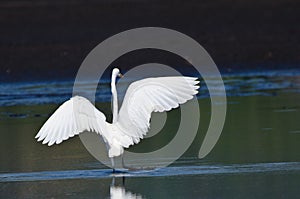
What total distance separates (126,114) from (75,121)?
0.48 metres

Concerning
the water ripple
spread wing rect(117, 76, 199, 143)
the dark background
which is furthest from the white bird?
the dark background

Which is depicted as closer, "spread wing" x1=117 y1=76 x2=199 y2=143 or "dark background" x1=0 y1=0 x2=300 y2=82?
"spread wing" x1=117 y1=76 x2=199 y2=143

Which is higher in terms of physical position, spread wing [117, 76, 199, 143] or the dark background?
the dark background

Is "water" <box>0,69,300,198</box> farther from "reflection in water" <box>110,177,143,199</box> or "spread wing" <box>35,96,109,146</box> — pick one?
"spread wing" <box>35,96,109,146</box>

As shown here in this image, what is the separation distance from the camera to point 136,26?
20.7 metres

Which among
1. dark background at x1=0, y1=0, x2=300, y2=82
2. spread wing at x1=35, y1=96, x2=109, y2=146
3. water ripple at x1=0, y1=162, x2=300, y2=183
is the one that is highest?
dark background at x1=0, y1=0, x2=300, y2=82

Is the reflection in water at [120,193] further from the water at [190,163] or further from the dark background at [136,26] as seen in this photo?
the dark background at [136,26]

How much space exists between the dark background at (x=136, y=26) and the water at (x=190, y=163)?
11.8 feet

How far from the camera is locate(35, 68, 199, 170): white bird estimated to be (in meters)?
9.70

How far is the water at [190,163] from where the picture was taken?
900 centimetres

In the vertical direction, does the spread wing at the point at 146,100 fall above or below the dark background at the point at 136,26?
below

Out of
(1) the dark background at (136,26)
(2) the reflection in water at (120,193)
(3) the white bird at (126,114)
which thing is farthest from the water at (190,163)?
(1) the dark background at (136,26)

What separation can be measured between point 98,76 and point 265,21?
4.80 metres

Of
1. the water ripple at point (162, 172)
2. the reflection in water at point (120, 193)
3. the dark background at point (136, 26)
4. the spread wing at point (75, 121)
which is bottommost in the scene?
the reflection in water at point (120, 193)
